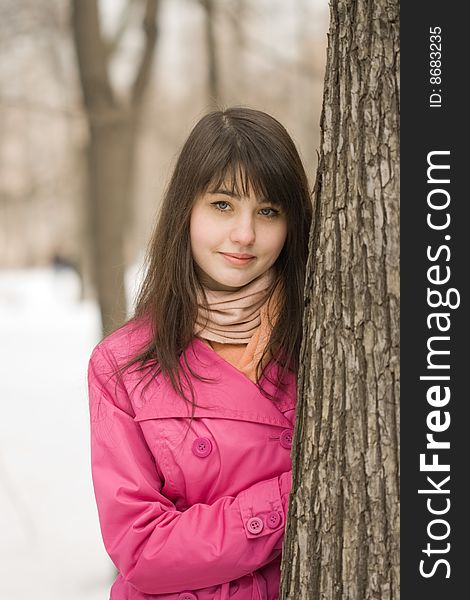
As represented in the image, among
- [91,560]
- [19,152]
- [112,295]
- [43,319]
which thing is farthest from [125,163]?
[19,152]

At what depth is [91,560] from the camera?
5.76 meters

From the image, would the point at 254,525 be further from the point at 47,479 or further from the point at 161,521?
the point at 47,479

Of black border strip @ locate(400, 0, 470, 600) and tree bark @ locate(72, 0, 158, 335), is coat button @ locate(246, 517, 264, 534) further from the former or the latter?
tree bark @ locate(72, 0, 158, 335)

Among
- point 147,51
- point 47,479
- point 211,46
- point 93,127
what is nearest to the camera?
point 93,127

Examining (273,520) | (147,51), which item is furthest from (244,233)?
(147,51)

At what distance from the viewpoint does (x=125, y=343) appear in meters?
2.57

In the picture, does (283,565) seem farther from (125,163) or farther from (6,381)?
(6,381)

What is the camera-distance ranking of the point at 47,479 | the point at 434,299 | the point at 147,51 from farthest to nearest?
the point at 47,479, the point at 147,51, the point at 434,299

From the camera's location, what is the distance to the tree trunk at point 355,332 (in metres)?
2.12

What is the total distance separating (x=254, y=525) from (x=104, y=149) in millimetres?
4368

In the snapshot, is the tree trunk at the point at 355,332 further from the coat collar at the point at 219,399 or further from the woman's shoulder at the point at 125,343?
the woman's shoulder at the point at 125,343

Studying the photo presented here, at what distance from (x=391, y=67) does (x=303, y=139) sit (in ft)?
43.2

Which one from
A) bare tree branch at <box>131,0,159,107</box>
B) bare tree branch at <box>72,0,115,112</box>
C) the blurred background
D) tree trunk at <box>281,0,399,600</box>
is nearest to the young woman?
tree trunk at <box>281,0,399,600</box>

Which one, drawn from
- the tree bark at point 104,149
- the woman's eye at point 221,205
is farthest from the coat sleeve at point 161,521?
the tree bark at point 104,149
